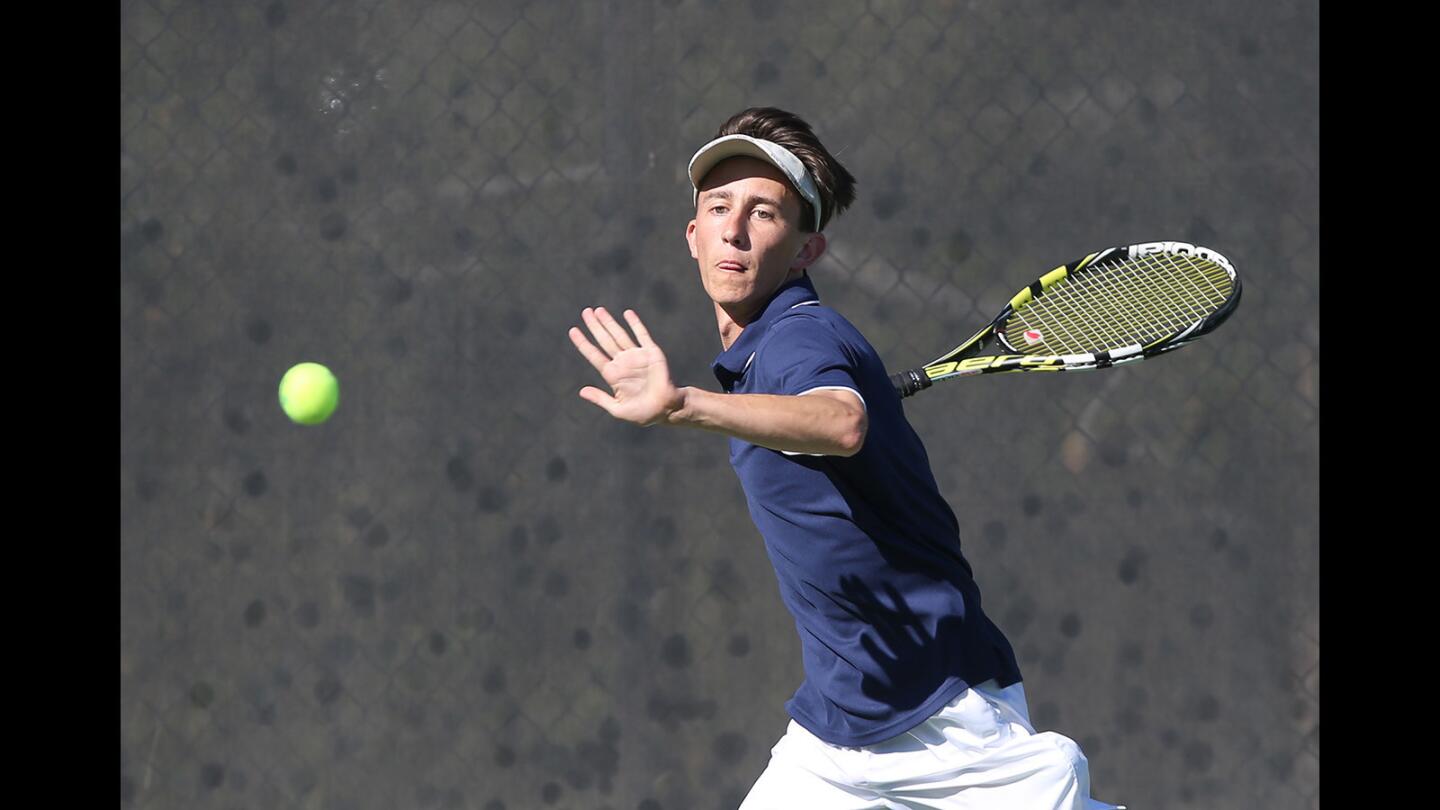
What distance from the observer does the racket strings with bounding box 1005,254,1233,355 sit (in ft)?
10.0

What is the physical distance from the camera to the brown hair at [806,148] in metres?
2.57

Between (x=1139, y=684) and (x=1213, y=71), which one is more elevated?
(x=1213, y=71)

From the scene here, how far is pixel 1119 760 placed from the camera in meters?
3.74

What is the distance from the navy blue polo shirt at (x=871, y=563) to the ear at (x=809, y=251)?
115mm

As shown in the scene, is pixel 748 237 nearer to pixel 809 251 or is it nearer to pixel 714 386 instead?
pixel 809 251

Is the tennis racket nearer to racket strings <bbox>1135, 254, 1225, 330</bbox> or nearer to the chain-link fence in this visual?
racket strings <bbox>1135, 254, 1225, 330</bbox>

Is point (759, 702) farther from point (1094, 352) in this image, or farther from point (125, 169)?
point (125, 169)

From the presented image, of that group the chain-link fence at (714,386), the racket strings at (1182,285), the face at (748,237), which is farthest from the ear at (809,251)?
the chain-link fence at (714,386)

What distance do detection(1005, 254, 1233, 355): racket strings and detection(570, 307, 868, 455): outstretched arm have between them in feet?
3.48

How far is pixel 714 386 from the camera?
3.67 metres

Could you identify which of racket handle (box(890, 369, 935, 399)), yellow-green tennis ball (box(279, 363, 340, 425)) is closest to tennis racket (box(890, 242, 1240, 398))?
racket handle (box(890, 369, 935, 399))

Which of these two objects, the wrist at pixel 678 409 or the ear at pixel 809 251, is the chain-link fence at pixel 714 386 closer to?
the ear at pixel 809 251

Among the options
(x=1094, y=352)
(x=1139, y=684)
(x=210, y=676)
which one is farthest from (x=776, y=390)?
(x=210, y=676)

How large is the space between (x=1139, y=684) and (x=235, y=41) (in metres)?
2.47
